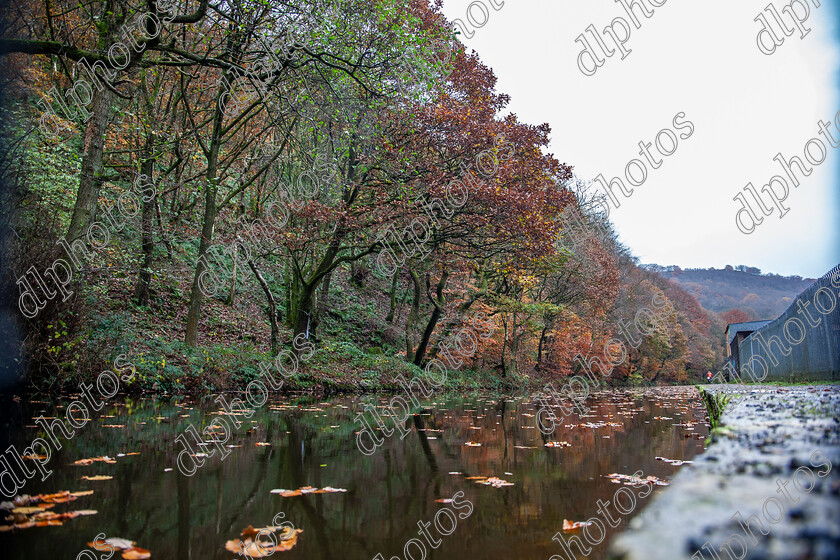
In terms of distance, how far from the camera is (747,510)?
59 centimetres

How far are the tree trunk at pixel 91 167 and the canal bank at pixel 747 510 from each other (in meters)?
9.87

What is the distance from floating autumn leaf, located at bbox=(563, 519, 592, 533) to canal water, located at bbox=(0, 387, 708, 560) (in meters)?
0.04

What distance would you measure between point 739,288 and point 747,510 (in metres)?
136

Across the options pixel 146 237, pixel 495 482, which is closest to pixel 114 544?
pixel 495 482

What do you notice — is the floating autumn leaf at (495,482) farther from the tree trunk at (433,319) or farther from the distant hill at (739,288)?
the distant hill at (739,288)

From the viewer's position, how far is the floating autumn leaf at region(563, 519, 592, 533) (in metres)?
2.71

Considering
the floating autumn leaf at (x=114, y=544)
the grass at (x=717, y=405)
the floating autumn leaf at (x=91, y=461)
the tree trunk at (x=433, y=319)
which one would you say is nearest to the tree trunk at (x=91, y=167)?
the floating autumn leaf at (x=91, y=461)

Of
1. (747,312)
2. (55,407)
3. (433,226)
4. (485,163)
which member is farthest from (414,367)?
(747,312)

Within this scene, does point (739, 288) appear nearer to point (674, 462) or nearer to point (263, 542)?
point (674, 462)

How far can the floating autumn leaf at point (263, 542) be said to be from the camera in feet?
7.26

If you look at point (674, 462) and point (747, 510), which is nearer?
point (747, 510)

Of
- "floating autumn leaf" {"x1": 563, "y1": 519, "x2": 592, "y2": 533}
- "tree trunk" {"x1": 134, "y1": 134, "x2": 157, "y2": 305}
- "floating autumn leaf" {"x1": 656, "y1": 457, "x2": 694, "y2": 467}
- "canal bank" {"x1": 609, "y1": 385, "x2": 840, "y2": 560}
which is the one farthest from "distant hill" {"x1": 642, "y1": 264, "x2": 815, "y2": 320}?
"canal bank" {"x1": 609, "y1": 385, "x2": 840, "y2": 560}

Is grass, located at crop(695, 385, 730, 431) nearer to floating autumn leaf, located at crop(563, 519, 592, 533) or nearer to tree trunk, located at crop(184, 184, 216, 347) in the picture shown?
floating autumn leaf, located at crop(563, 519, 592, 533)

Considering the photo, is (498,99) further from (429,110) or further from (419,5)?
(429,110)
